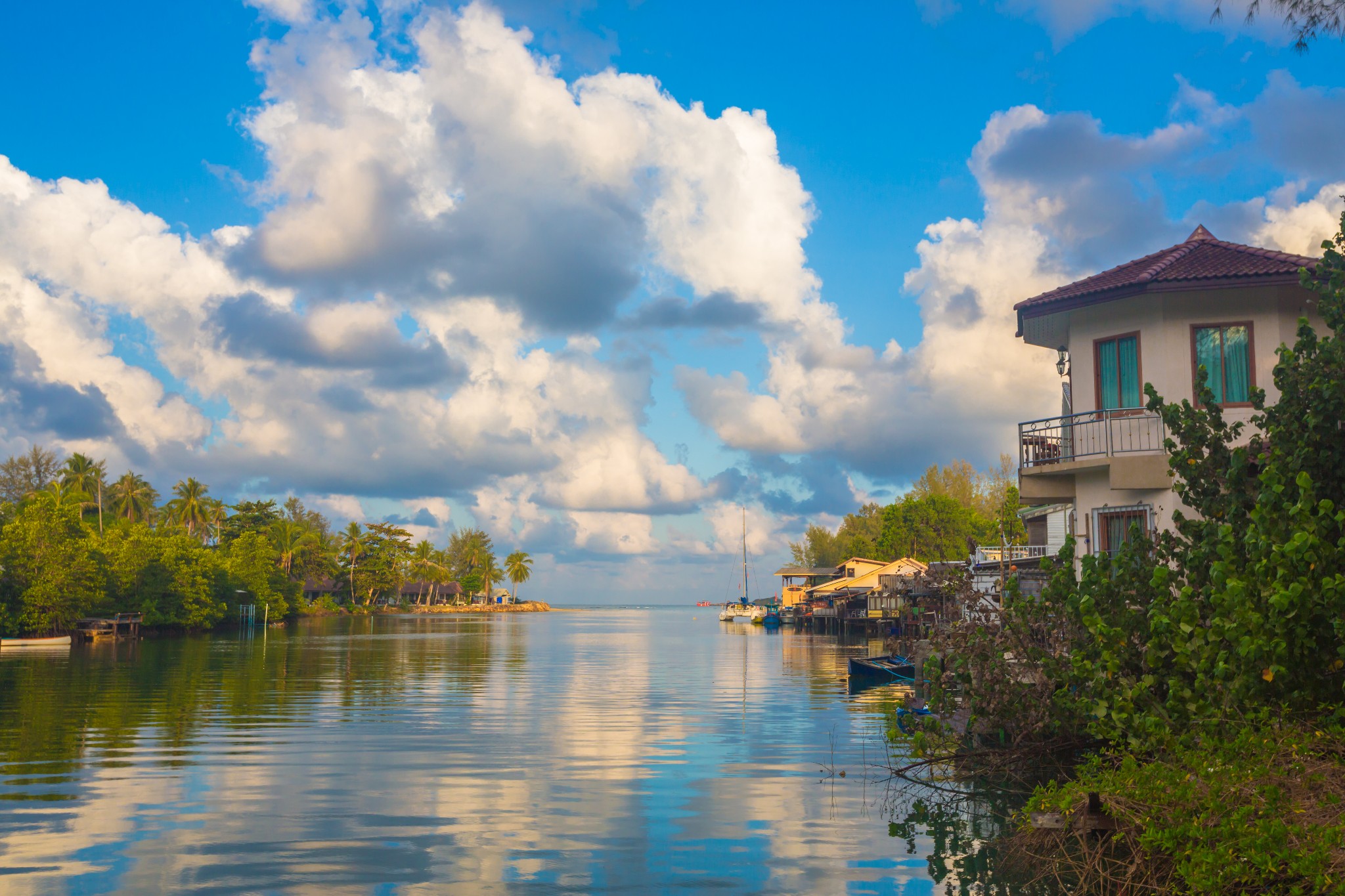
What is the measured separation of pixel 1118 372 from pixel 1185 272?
2.13m

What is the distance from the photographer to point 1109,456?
61.2ft

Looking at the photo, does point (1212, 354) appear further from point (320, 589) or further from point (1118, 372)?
point (320, 589)

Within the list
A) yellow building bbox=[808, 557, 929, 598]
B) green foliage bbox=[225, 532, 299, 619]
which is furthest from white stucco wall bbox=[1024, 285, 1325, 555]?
green foliage bbox=[225, 532, 299, 619]

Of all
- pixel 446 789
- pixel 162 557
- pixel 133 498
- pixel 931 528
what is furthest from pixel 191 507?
pixel 446 789

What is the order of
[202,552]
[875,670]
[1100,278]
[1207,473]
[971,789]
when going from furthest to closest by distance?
[202,552], [875,670], [1100,278], [971,789], [1207,473]

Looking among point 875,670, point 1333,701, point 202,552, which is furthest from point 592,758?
point 202,552

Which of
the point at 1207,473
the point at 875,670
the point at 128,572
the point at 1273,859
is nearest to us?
the point at 1273,859

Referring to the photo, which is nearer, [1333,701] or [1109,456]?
[1333,701]

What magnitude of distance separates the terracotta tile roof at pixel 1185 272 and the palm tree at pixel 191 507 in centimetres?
9709

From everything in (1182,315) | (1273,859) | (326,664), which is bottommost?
(326,664)

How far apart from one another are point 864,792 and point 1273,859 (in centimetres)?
869

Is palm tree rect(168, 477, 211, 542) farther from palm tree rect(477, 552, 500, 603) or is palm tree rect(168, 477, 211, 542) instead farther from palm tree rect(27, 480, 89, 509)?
palm tree rect(477, 552, 500, 603)

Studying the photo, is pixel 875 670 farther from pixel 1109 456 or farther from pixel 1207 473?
pixel 1207 473

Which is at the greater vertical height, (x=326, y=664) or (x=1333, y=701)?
(x=1333, y=701)
